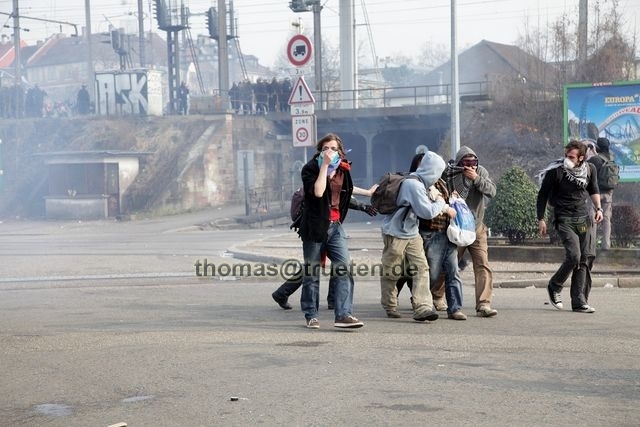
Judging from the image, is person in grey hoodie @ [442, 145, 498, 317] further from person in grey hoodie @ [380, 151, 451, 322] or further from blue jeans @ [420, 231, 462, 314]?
person in grey hoodie @ [380, 151, 451, 322]

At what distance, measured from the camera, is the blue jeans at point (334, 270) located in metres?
8.86

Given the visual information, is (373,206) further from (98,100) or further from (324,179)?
(98,100)

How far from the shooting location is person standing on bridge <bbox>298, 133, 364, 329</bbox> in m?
8.70

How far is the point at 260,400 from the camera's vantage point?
605 cm

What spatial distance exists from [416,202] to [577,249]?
188 cm

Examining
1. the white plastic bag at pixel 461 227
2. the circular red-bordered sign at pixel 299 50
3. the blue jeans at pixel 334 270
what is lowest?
the blue jeans at pixel 334 270

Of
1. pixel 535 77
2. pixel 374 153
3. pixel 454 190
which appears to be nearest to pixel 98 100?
pixel 374 153

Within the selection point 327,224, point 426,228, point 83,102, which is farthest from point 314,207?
point 83,102

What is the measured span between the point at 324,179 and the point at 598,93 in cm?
1021

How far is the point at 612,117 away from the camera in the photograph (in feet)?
56.5

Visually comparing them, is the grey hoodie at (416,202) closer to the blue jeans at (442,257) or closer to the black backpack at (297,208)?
the blue jeans at (442,257)

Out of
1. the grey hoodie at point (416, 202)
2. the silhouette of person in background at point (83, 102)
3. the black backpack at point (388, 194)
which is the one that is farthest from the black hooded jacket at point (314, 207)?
the silhouette of person in background at point (83, 102)

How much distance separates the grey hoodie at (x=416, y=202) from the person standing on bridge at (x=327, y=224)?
53cm

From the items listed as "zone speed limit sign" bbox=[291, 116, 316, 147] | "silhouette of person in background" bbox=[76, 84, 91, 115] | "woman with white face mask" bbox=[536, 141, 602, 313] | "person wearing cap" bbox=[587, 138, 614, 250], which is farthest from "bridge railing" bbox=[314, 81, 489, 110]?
"woman with white face mask" bbox=[536, 141, 602, 313]
